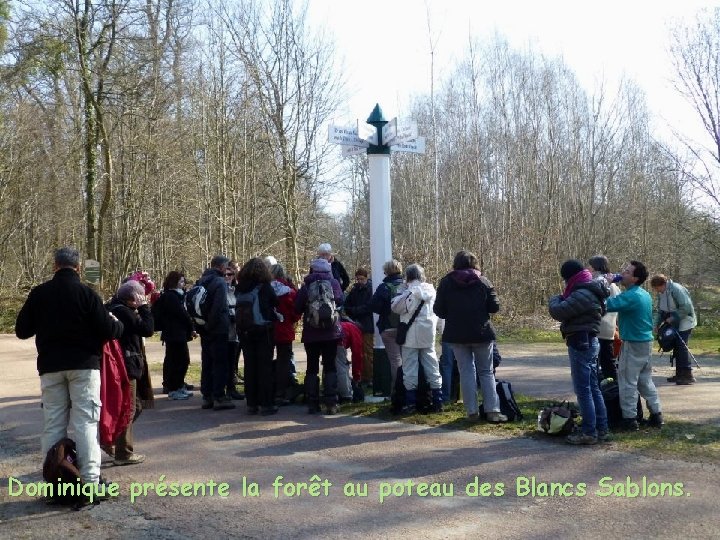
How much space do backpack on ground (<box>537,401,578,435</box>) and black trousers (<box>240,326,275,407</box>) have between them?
10.8 ft

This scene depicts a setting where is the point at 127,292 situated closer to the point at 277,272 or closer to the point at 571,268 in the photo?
the point at 277,272

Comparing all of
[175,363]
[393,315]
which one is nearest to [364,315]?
[393,315]

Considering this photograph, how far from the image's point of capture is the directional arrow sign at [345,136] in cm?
909

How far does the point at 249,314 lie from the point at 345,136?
2.70 metres

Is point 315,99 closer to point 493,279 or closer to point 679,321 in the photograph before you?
point 493,279

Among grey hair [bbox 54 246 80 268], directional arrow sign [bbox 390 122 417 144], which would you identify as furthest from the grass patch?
grey hair [bbox 54 246 80 268]

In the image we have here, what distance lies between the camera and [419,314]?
27.1 ft

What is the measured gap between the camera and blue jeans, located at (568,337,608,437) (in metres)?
6.84

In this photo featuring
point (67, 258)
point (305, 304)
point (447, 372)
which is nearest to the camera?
point (67, 258)

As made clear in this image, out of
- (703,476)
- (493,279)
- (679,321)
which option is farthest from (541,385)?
(493,279)

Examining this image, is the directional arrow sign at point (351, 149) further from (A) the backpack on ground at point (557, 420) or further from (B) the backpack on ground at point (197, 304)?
(A) the backpack on ground at point (557, 420)

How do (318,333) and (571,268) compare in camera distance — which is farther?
(318,333)

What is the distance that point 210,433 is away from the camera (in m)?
7.79

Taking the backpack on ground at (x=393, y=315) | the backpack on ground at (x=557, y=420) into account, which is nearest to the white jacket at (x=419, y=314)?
the backpack on ground at (x=393, y=315)
